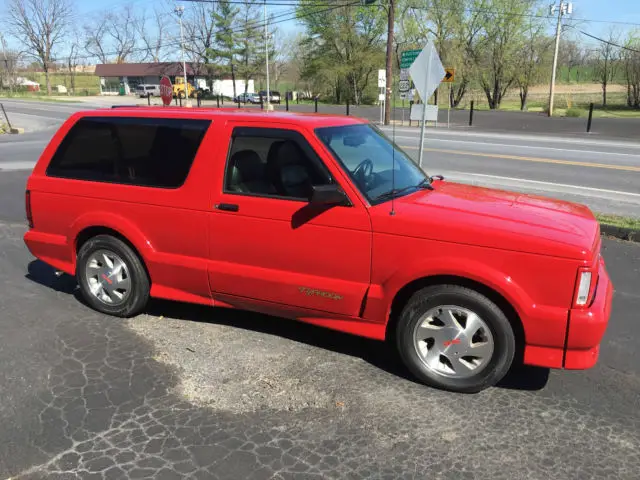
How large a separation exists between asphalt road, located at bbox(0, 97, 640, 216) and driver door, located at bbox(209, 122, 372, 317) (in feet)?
22.0

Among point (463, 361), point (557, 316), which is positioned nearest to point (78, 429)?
point (463, 361)

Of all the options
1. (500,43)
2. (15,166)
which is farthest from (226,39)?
(15,166)

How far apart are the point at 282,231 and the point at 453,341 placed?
1.36 m

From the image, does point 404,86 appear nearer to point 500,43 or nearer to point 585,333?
point 585,333

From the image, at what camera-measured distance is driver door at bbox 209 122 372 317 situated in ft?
11.7

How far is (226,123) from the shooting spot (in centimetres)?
403

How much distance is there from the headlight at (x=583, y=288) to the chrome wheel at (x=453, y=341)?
55 centimetres

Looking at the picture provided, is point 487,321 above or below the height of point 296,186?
below

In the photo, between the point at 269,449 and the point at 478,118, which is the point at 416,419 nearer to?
the point at 269,449

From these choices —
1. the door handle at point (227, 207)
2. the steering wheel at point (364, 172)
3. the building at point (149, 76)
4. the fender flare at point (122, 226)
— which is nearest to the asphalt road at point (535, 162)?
the steering wheel at point (364, 172)

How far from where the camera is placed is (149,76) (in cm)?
8631

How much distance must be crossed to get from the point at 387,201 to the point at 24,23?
3916 inches

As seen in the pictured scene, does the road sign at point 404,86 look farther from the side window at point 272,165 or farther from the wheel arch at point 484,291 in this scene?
the wheel arch at point 484,291

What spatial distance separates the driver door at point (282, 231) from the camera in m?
3.56
